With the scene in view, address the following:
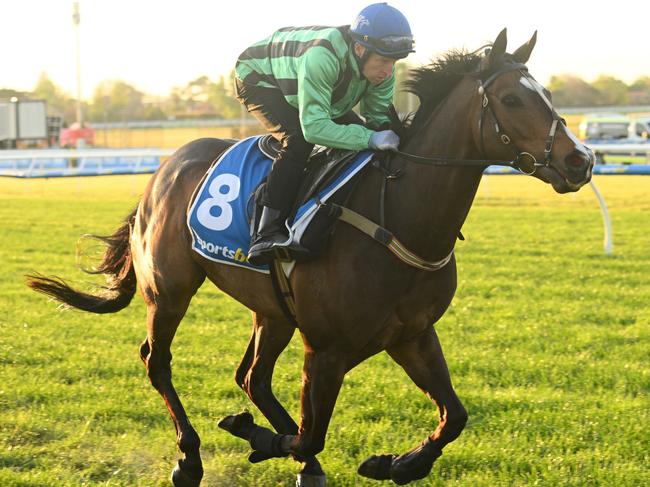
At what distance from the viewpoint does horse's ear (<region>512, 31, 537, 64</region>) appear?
375 centimetres

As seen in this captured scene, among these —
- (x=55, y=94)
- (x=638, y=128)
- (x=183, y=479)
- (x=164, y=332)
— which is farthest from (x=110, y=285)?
(x=55, y=94)

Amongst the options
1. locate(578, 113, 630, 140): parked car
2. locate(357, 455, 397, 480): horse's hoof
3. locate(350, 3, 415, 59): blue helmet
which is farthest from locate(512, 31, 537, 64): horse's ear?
locate(578, 113, 630, 140): parked car

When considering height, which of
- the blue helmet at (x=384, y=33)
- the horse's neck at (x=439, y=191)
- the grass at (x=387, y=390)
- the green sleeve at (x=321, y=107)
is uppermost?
the blue helmet at (x=384, y=33)

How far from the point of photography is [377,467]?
410 centimetres

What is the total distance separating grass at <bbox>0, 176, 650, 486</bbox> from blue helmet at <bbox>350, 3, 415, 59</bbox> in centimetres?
192

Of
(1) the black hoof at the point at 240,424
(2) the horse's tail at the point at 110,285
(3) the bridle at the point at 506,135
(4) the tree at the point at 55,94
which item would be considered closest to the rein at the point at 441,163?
(3) the bridle at the point at 506,135

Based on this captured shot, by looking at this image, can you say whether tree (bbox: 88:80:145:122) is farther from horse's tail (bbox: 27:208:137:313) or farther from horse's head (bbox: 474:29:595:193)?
horse's head (bbox: 474:29:595:193)

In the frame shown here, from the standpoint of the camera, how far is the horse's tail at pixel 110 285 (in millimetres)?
5367

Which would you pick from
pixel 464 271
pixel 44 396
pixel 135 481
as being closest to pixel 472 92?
pixel 135 481

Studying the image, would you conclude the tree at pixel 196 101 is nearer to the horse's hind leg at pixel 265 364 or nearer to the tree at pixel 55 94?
the tree at pixel 55 94

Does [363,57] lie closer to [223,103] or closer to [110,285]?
[110,285]

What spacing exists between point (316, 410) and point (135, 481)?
101 centimetres

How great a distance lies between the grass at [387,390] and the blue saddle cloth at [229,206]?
104cm

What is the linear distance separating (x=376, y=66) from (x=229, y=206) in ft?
3.37
